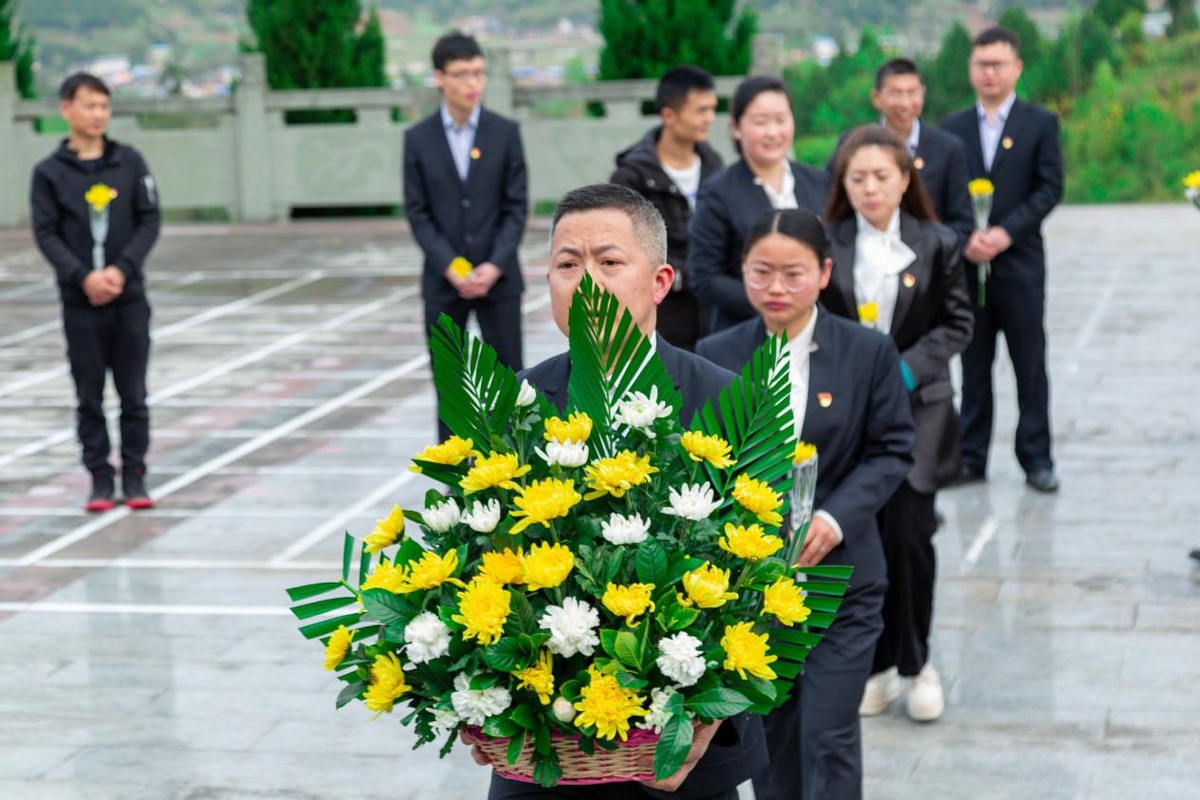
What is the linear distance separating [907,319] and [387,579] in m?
3.34

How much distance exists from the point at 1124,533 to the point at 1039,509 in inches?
22.0

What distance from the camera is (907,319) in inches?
244


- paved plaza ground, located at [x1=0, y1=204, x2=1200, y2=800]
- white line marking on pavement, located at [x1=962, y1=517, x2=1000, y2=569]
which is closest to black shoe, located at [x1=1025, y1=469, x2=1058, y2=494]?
paved plaza ground, located at [x1=0, y1=204, x2=1200, y2=800]

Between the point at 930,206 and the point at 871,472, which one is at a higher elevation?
the point at 930,206

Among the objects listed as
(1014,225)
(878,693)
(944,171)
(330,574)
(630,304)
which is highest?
(630,304)

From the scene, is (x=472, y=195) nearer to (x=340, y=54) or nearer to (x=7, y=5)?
(x=340, y=54)

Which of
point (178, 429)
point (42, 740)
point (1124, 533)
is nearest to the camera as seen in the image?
point (42, 740)

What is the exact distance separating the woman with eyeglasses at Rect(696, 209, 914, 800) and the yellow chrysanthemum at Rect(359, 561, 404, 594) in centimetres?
184

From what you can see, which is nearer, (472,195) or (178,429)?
(472,195)

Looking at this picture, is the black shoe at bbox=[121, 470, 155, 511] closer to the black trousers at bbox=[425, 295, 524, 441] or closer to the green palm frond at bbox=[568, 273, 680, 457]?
the black trousers at bbox=[425, 295, 524, 441]

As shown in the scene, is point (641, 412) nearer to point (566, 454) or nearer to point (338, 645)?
point (566, 454)

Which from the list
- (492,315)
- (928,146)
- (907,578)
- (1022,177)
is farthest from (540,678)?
(1022,177)

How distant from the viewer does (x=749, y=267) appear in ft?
16.9

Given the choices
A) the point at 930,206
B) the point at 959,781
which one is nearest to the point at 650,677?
the point at 959,781
